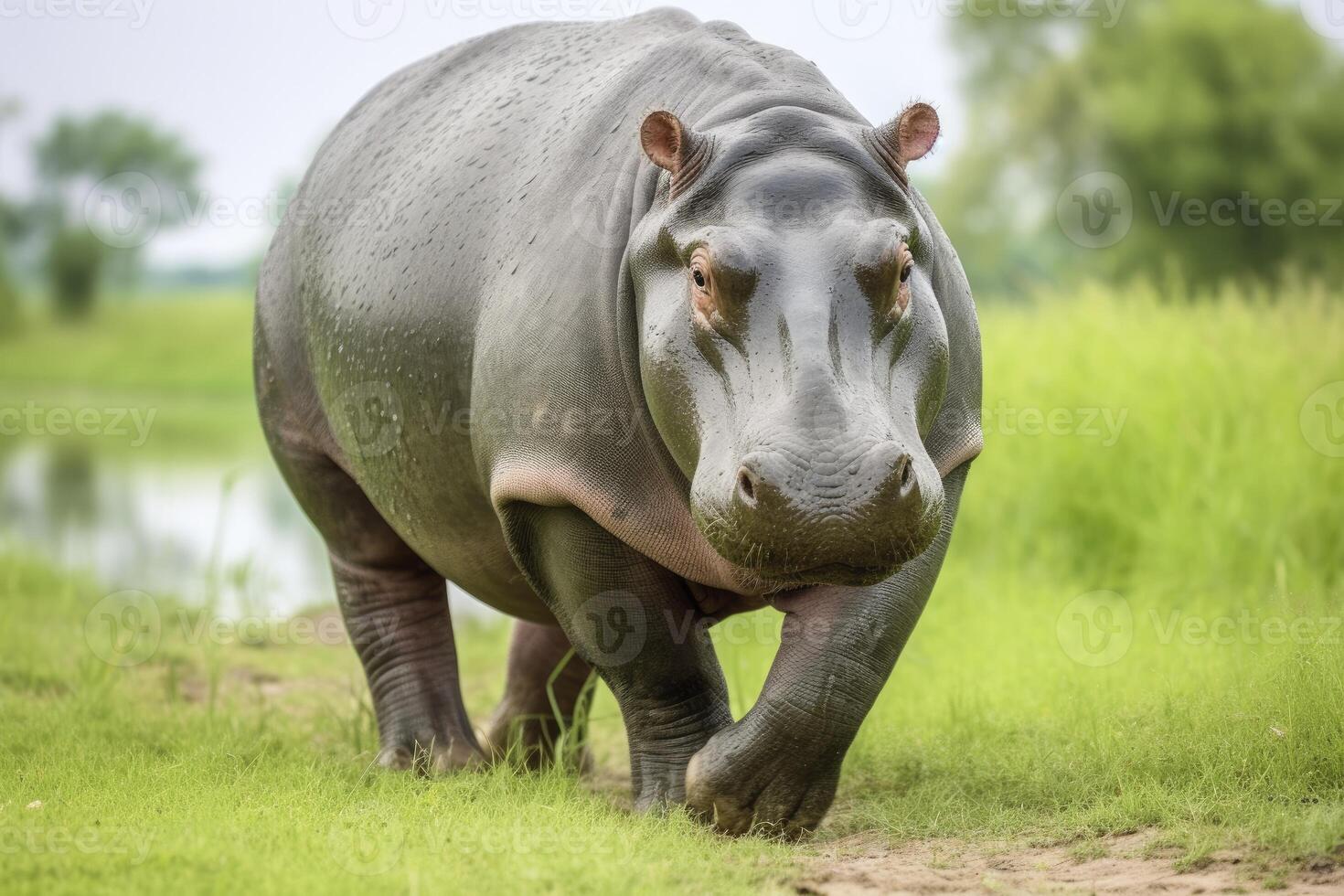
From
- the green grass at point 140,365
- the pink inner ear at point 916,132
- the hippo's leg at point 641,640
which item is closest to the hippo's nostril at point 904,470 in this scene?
the pink inner ear at point 916,132

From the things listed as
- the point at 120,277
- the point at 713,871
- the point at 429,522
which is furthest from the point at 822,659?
the point at 120,277

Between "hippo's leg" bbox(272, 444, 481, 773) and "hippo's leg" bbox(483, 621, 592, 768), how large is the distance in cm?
31

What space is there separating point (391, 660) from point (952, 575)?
144 inches

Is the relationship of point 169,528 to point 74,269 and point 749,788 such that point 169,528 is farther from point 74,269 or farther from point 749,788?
point 74,269

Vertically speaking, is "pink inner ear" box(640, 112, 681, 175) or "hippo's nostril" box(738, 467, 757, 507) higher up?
"pink inner ear" box(640, 112, 681, 175)

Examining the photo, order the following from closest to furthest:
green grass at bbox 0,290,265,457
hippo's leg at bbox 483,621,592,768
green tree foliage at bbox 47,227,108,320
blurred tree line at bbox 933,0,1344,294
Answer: hippo's leg at bbox 483,621,592,768, blurred tree line at bbox 933,0,1344,294, green grass at bbox 0,290,265,457, green tree foliage at bbox 47,227,108,320

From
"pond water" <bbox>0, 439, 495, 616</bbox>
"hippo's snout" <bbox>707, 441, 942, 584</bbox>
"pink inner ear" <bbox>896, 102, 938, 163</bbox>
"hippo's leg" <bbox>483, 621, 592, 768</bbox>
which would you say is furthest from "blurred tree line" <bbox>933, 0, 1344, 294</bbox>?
"hippo's snout" <bbox>707, 441, 942, 584</bbox>

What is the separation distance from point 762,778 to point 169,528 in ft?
22.0

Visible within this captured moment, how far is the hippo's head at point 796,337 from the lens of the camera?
3475 mm

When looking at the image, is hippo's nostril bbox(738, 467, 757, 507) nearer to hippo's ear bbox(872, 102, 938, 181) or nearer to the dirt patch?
the dirt patch

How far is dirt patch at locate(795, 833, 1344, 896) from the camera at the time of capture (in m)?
3.63

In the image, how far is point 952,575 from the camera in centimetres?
855

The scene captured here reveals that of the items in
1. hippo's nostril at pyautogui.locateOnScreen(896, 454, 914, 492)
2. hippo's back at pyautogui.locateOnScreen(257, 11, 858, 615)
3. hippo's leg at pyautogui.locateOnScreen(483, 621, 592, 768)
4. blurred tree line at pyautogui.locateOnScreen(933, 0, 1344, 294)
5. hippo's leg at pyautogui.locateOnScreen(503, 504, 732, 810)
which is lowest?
hippo's leg at pyautogui.locateOnScreen(483, 621, 592, 768)

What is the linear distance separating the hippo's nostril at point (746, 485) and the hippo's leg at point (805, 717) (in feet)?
2.69
